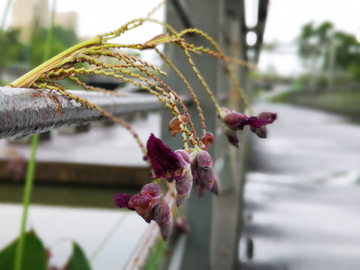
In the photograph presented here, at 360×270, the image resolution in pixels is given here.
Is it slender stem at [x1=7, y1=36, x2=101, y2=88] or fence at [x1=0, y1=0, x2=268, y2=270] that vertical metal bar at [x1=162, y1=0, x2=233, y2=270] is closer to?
fence at [x1=0, y1=0, x2=268, y2=270]

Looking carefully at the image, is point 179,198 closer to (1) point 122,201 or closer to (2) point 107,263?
(1) point 122,201

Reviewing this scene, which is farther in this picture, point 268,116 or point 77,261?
point 77,261

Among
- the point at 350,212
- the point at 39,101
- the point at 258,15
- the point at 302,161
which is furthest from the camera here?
the point at 302,161

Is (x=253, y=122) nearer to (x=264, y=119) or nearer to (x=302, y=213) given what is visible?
(x=264, y=119)

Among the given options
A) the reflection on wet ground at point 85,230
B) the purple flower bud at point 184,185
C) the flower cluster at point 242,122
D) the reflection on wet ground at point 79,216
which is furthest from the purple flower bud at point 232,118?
the reflection on wet ground at point 85,230

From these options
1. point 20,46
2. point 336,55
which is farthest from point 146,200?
point 336,55

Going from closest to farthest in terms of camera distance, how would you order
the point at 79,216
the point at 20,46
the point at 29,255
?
the point at 29,255, the point at 20,46, the point at 79,216

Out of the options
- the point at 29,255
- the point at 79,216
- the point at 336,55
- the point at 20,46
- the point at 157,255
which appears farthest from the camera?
the point at 336,55

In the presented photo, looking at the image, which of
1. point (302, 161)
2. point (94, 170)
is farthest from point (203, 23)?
point (302, 161)
